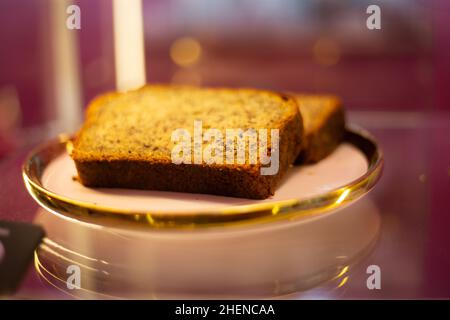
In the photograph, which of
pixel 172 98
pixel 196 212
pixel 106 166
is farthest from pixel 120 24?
pixel 196 212

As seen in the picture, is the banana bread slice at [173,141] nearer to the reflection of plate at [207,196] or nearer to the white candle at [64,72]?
the reflection of plate at [207,196]

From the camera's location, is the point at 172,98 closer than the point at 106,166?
No

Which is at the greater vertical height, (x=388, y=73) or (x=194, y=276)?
(x=388, y=73)

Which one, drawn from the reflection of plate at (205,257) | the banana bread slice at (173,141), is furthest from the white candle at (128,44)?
the reflection of plate at (205,257)

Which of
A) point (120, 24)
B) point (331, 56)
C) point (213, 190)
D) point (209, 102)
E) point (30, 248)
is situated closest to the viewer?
point (30, 248)

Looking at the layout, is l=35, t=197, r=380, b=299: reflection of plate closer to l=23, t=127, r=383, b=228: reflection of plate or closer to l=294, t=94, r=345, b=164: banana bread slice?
l=23, t=127, r=383, b=228: reflection of plate

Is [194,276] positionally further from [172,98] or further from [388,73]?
[388,73]

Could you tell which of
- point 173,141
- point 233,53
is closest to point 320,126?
point 173,141
